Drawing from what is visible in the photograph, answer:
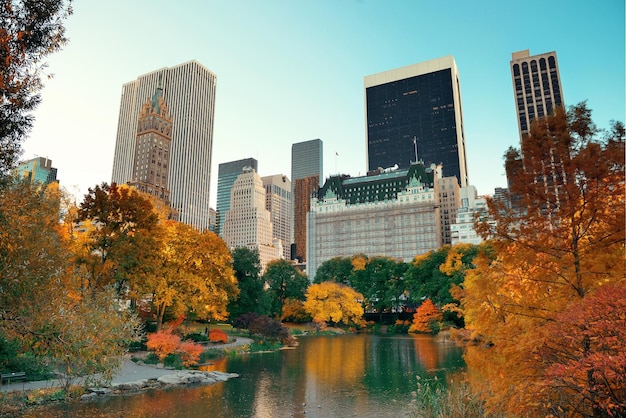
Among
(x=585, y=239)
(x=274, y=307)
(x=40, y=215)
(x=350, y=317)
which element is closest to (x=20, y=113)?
(x=40, y=215)

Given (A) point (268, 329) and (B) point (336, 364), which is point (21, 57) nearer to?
(B) point (336, 364)

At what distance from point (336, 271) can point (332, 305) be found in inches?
852

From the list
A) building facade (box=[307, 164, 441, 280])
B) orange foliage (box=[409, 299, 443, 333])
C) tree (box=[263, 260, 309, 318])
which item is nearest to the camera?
orange foliage (box=[409, 299, 443, 333])

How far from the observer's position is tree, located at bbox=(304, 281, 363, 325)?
244ft

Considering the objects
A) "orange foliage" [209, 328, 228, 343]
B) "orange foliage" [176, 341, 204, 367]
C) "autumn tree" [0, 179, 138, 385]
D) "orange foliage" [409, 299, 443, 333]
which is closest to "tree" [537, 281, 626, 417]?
"autumn tree" [0, 179, 138, 385]

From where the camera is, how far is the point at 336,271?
314 ft

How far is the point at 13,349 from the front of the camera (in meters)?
21.0

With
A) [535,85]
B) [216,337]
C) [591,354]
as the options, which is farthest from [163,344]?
[535,85]

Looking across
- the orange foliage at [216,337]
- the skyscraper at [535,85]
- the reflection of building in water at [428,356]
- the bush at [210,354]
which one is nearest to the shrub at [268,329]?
the orange foliage at [216,337]

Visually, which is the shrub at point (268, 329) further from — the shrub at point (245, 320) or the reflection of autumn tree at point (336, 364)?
the reflection of autumn tree at point (336, 364)

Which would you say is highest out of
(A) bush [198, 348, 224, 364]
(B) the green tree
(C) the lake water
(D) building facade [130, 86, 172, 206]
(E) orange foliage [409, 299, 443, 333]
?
(D) building facade [130, 86, 172, 206]

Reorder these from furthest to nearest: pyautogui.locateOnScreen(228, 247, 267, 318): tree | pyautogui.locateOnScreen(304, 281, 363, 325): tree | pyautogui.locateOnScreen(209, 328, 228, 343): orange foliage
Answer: pyautogui.locateOnScreen(304, 281, 363, 325): tree
pyautogui.locateOnScreen(228, 247, 267, 318): tree
pyautogui.locateOnScreen(209, 328, 228, 343): orange foliage

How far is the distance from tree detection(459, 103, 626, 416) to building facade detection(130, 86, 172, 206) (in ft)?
556

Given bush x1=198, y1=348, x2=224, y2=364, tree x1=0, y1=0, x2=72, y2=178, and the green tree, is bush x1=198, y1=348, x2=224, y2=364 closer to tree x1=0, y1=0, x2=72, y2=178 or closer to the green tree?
tree x1=0, y1=0, x2=72, y2=178
